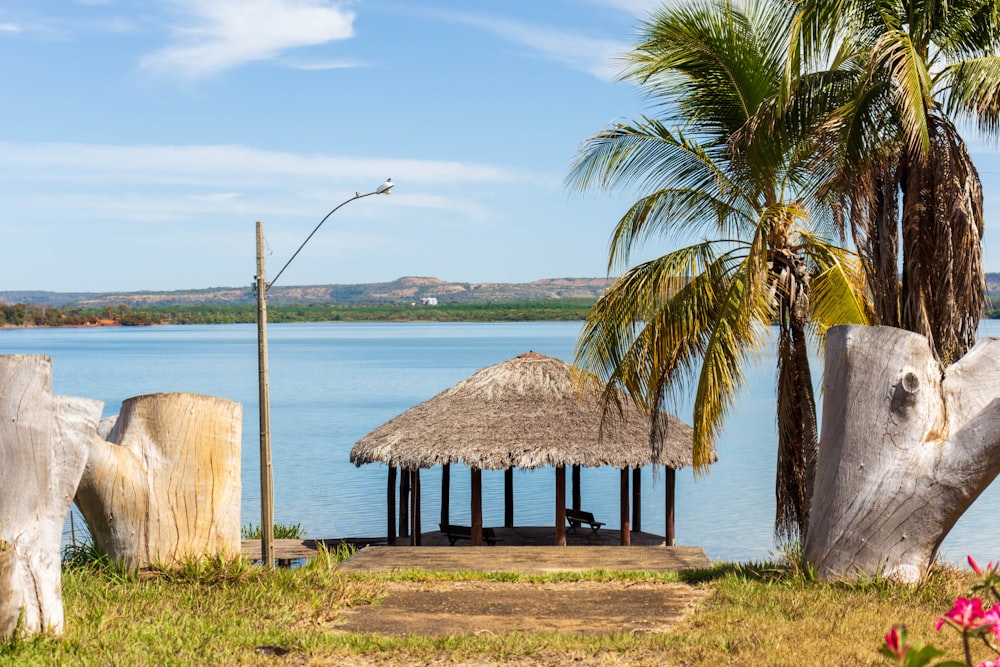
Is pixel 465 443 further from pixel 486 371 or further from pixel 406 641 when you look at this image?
pixel 406 641

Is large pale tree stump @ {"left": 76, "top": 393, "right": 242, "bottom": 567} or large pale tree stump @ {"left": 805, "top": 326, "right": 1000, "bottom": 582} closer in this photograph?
large pale tree stump @ {"left": 805, "top": 326, "right": 1000, "bottom": 582}

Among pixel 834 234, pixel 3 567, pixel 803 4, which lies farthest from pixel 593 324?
pixel 3 567

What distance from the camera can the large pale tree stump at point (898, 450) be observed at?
8047mm

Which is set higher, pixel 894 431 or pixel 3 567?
pixel 894 431

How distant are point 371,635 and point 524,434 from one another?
924cm

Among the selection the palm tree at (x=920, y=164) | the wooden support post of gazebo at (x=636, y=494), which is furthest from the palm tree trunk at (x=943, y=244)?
the wooden support post of gazebo at (x=636, y=494)

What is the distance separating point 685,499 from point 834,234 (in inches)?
1012

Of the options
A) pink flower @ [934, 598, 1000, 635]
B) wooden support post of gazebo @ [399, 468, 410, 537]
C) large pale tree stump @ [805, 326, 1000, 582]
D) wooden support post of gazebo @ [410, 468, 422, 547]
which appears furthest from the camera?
wooden support post of gazebo @ [399, 468, 410, 537]

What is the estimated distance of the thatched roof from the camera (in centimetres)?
1639

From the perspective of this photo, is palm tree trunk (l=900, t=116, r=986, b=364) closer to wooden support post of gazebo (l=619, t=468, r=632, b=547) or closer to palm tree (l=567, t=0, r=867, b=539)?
palm tree (l=567, t=0, r=867, b=539)

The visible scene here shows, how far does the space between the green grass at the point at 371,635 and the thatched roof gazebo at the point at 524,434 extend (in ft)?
23.4

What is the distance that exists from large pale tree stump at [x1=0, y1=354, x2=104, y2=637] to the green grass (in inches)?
8.8

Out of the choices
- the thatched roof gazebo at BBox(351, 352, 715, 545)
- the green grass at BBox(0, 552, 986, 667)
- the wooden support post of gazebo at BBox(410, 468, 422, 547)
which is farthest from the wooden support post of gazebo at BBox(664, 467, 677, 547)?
the green grass at BBox(0, 552, 986, 667)

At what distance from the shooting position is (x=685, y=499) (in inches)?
1496
